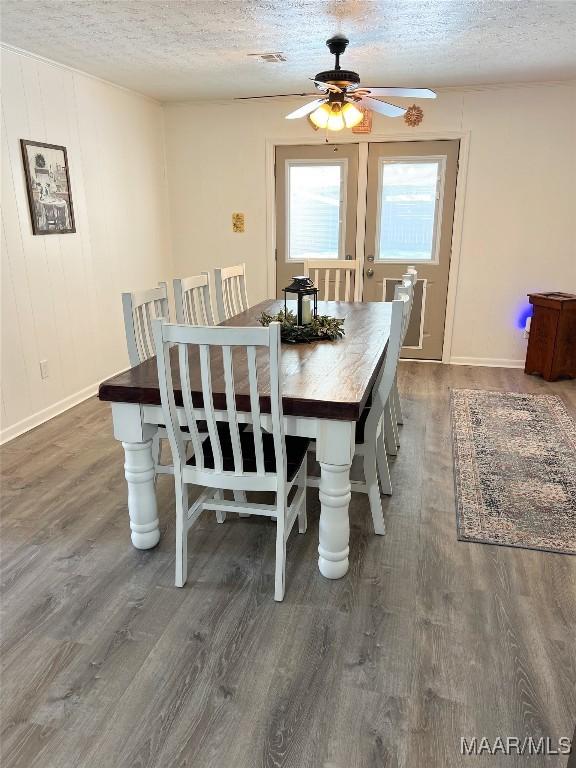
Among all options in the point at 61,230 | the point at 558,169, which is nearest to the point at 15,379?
the point at 61,230

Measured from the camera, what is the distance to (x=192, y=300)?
3213 mm

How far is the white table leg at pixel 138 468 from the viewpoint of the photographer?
2.07 metres

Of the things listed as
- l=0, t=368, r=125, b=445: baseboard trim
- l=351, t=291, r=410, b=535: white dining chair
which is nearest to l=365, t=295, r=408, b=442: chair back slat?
l=351, t=291, r=410, b=535: white dining chair

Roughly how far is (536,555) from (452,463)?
89 centimetres

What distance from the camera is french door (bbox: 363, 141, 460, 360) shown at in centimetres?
492

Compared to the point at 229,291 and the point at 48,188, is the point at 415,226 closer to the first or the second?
the point at 229,291

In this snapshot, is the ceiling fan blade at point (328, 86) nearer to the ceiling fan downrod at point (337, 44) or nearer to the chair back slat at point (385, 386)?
the ceiling fan downrod at point (337, 44)

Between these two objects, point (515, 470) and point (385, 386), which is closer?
point (385, 386)

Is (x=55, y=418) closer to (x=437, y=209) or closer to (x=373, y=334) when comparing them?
(x=373, y=334)

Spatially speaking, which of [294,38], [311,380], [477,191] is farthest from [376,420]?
[477,191]

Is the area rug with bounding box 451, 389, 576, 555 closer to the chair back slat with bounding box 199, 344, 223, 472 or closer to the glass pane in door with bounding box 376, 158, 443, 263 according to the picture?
the chair back slat with bounding box 199, 344, 223, 472

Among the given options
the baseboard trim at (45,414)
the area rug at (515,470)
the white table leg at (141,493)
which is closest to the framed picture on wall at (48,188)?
the baseboard trim at (45,414)

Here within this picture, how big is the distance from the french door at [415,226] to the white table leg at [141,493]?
3642mm

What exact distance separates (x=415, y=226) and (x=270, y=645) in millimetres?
4230
